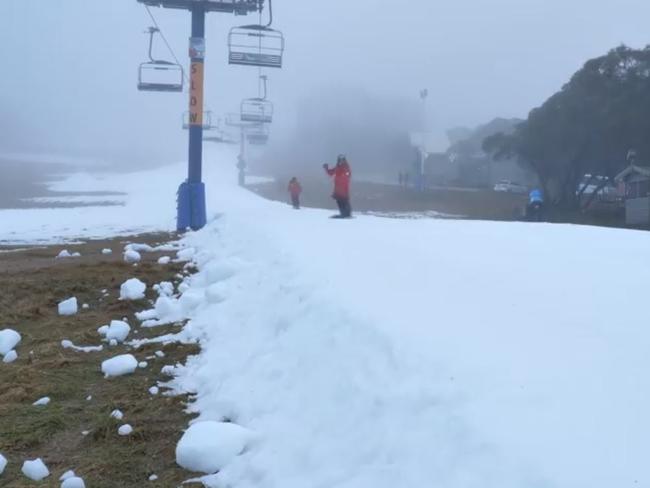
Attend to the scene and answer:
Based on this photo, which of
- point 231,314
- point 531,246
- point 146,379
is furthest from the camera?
point 531,246

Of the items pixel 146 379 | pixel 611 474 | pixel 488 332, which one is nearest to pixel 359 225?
pixel 146 379

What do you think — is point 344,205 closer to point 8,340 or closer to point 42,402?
point 8,340

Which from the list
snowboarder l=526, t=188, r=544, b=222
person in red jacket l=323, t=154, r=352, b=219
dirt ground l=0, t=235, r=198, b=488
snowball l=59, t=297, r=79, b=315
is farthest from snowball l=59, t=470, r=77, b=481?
snowboarder l=526, t=188, r=544, b=222

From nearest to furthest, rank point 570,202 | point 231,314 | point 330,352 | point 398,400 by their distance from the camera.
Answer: point 398,400 < point 330,352 < point 231,314 < point 570,202

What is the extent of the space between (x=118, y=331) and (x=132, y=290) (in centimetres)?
151

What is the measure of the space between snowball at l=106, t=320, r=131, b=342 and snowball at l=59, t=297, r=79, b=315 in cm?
124

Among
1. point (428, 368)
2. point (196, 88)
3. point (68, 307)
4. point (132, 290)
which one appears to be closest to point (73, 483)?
point (428, 368)

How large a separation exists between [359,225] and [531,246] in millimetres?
4189

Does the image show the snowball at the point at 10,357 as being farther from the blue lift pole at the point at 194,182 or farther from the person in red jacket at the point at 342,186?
the blue lift pole at the point at 194,182

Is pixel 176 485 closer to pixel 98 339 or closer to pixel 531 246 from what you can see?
pixel 98 339

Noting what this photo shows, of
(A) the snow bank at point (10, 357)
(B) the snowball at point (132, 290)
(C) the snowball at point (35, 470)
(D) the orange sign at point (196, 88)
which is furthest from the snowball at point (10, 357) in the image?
(D) the orange sign at point (196, 88)

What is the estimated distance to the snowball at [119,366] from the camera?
5.49m

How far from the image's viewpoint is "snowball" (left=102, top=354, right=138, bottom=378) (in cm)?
549

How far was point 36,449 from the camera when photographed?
13.6 ft
